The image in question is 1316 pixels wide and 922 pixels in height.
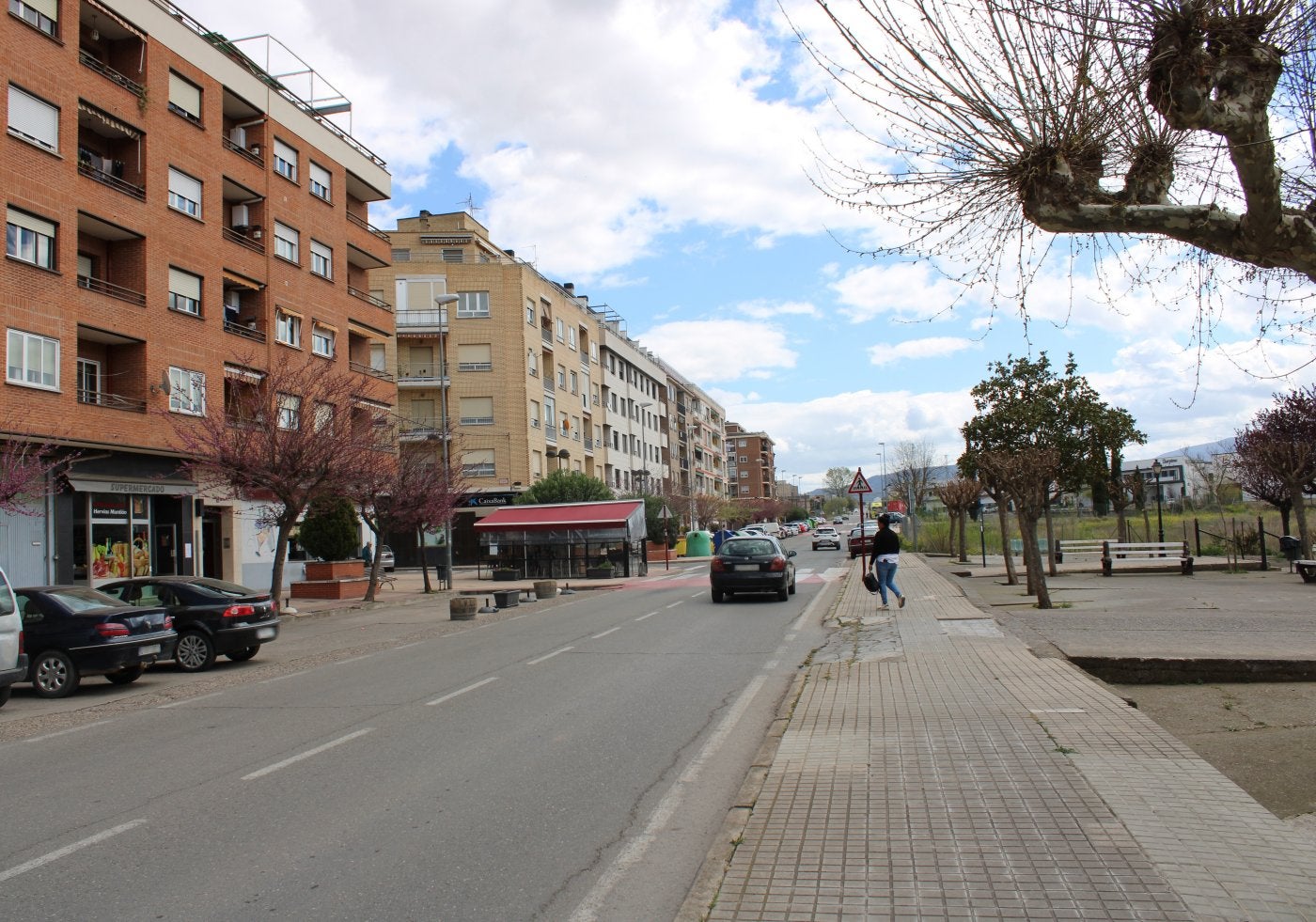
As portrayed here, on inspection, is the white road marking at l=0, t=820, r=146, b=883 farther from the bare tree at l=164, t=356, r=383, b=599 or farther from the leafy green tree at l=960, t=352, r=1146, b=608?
the leafy green tree at l=960, t=352, r=1146, b=608

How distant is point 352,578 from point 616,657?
63.9 ft

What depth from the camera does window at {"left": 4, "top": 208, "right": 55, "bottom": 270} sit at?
2138cm

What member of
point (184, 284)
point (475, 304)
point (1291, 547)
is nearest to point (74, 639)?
point (184, 284)

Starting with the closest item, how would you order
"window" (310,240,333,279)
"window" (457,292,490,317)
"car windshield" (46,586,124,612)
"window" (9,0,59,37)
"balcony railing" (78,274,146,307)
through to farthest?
"car windshield" (46,586,124,612) < "window" (9,0,59,37) < "balcony railing" (78,274,146,307) < "window" (310,240,333,279) < "window" (457,292,490,317)

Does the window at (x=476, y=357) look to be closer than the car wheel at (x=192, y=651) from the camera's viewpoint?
No

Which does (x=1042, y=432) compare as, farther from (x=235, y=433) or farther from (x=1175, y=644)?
(x=235, y=433)

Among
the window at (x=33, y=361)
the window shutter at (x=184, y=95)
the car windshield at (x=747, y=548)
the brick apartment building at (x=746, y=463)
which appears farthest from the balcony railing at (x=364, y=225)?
the brick apartment building at (x=746, y=463)

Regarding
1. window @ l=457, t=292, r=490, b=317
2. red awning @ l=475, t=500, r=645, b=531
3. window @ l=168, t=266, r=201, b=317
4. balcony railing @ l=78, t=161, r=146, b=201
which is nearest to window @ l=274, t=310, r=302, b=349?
window @ l=168, t=266, r=201, b=317

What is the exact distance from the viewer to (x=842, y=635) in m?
14.2

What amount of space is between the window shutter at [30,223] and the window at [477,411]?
3201 cm

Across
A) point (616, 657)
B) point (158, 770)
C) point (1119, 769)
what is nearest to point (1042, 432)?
point (616, 657)

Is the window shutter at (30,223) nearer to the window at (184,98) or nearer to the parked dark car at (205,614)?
the window at (184,98)

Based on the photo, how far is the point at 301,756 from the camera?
7.57 m

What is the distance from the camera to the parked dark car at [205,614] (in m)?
13.8
